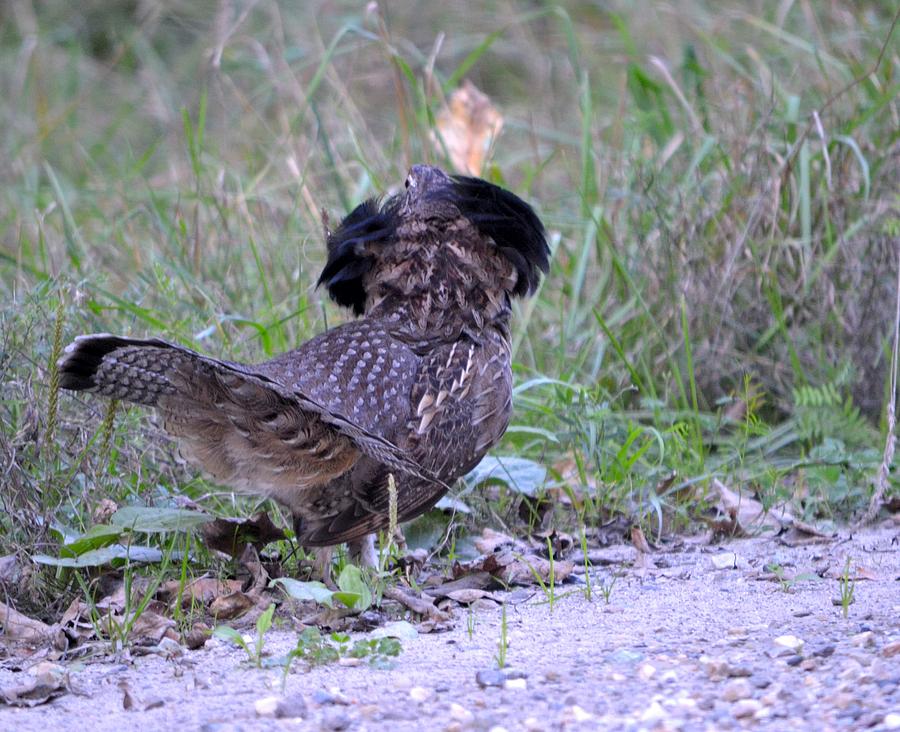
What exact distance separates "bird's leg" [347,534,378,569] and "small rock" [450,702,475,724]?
164cm

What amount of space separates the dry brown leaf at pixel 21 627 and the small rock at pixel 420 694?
1.35 meters

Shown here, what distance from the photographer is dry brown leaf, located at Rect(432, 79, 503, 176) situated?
25.1 ft

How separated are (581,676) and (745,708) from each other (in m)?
0.49

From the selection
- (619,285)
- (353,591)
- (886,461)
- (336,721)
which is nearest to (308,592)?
(353,591)

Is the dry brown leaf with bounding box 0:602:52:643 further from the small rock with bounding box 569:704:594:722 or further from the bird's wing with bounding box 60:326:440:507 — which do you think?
the small rock with bounding box 569:704:594:722

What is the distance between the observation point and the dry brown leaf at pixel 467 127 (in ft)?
25.1

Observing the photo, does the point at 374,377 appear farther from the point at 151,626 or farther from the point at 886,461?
the point at 886,461

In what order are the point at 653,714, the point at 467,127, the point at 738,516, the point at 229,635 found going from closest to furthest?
1. the point at 653,714
2. the point at 229,635
3. the point at 738,516
4. the point at 467,127

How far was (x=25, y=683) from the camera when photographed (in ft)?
11.1

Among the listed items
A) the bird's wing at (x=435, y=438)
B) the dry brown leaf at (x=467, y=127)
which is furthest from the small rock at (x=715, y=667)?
the dry brown leaf at (x=467, y=127)

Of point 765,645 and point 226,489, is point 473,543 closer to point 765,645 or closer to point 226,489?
point 226,489

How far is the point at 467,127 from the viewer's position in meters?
7.86

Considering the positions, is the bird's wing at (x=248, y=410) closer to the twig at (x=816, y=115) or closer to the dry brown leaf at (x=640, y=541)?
the dry brown leaf at (x=640, y=541)

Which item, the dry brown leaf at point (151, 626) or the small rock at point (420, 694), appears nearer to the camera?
the small rock at point (420, 694)
